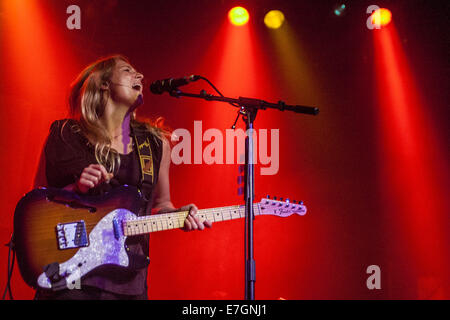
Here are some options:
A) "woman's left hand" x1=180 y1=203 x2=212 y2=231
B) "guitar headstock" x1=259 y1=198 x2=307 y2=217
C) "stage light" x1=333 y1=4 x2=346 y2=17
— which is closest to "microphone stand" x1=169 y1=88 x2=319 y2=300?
"woman's left hand" x1=180 y1=203 x2=212 y2=231

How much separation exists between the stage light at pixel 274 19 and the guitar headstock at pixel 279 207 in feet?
7.93

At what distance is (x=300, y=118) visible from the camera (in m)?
4.52

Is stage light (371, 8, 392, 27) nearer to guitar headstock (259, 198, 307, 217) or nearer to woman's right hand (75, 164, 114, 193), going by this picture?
guitar headstock (259, 198, 307, 217)

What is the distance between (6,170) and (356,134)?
3.47m

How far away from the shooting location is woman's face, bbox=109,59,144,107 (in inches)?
111

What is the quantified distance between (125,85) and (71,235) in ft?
3.70

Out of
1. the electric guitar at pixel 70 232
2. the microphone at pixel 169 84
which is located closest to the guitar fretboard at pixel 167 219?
the electric guitar at pixel 70 232

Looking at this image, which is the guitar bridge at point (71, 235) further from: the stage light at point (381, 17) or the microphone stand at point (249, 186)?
the stage light at point (381, 17)

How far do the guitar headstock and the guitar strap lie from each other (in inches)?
31.0

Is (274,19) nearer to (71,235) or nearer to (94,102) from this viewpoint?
(94,102)

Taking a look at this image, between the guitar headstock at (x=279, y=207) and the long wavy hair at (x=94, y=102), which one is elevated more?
the long wavy hair at (x=94, y=102)

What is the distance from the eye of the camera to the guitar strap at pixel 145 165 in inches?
101

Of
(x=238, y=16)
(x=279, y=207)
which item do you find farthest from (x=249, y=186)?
(x=238, y=16)

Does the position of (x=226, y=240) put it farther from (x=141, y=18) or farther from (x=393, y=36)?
(x=393, y=36)
